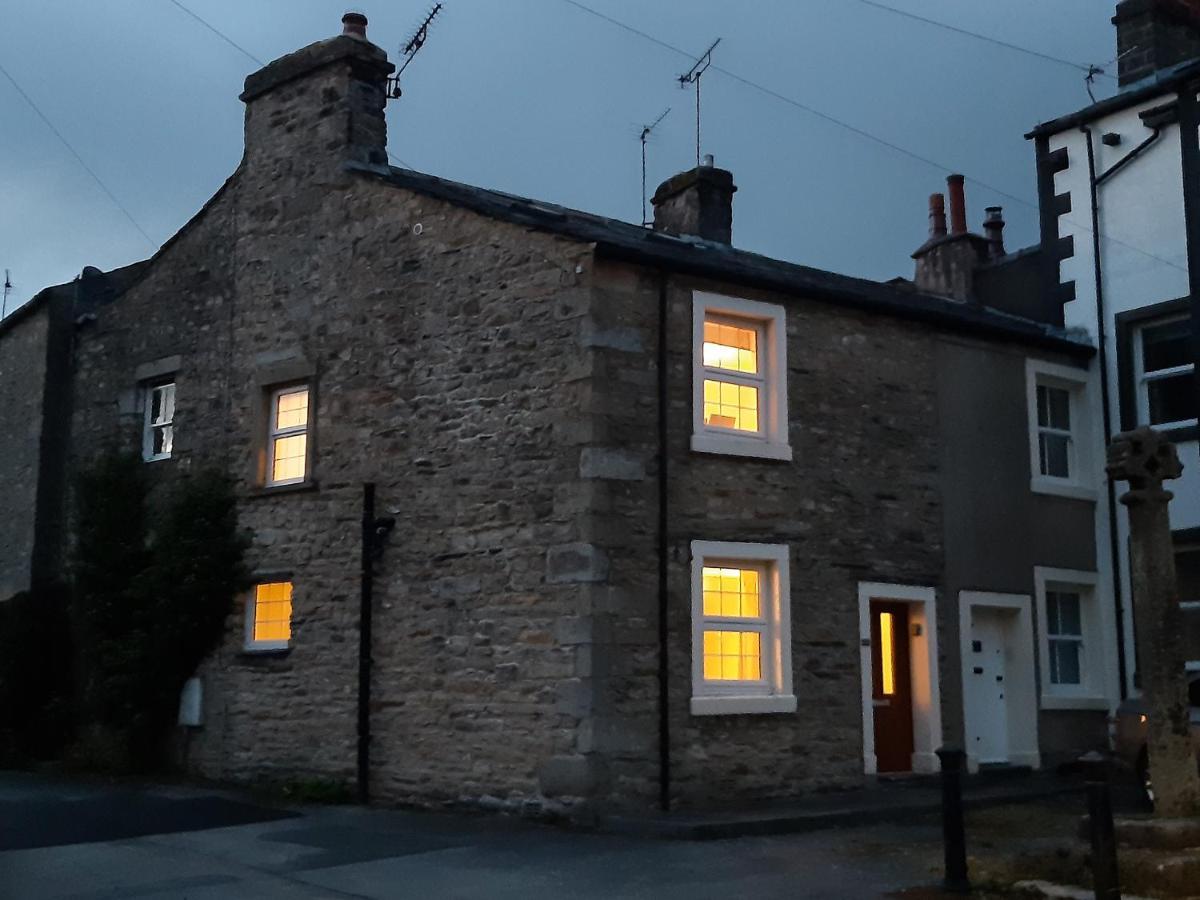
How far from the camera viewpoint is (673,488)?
1305cm

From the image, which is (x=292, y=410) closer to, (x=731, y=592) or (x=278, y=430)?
(x=278, y=430)

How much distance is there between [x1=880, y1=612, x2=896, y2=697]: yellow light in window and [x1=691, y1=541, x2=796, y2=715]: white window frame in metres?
1.89

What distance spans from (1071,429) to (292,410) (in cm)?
1001

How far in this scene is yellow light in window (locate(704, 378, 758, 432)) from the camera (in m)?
13.7

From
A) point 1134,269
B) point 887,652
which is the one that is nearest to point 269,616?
point 887,652

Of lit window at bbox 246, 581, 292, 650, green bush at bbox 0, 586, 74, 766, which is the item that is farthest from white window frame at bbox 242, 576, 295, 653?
green bush at bbox 0, 586, 74, 766

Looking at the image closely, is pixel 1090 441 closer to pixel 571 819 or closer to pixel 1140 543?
pixel 1140 543

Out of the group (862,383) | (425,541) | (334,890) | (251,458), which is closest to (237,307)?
(251,458)

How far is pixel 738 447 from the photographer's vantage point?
13.5 m

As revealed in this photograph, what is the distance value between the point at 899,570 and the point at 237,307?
861 centimetres

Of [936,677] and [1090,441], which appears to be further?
[1090,441]

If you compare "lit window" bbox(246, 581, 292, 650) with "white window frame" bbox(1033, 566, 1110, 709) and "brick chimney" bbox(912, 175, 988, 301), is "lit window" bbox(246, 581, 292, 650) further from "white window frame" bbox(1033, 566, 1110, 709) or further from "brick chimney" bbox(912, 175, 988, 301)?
"brick chimney" bbox(912, 175, 988, 301)

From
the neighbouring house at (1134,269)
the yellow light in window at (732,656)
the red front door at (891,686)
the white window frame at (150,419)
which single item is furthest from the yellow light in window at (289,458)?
the neighbouring house at (1134,269)

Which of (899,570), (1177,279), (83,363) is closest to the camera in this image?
(899,570)
